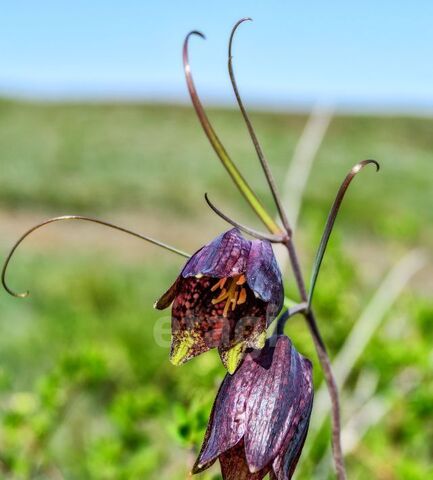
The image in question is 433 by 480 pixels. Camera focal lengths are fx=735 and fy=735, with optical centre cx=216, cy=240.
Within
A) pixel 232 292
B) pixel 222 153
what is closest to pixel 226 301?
pixel 232 292

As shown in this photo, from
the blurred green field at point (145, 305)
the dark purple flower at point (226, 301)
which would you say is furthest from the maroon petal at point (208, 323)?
the blurred green field at point (145, 305)

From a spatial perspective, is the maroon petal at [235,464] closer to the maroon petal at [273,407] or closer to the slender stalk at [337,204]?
the maroon petal at [273,407]

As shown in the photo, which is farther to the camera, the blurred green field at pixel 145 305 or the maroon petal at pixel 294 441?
the blurred green field at pixel 145 305

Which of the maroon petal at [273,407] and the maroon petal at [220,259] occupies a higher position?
the maroon petal at [220,259]

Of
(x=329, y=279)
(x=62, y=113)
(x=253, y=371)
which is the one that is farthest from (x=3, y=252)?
(x=62, y=113)

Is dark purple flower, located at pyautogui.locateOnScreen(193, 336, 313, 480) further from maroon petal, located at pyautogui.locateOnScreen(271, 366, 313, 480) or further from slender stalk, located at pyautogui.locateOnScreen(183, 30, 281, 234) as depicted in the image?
slender stalk, located at pyautogui.locateOnScreen(183, 30, 281, 234)

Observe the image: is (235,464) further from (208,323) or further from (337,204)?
(337,204)
